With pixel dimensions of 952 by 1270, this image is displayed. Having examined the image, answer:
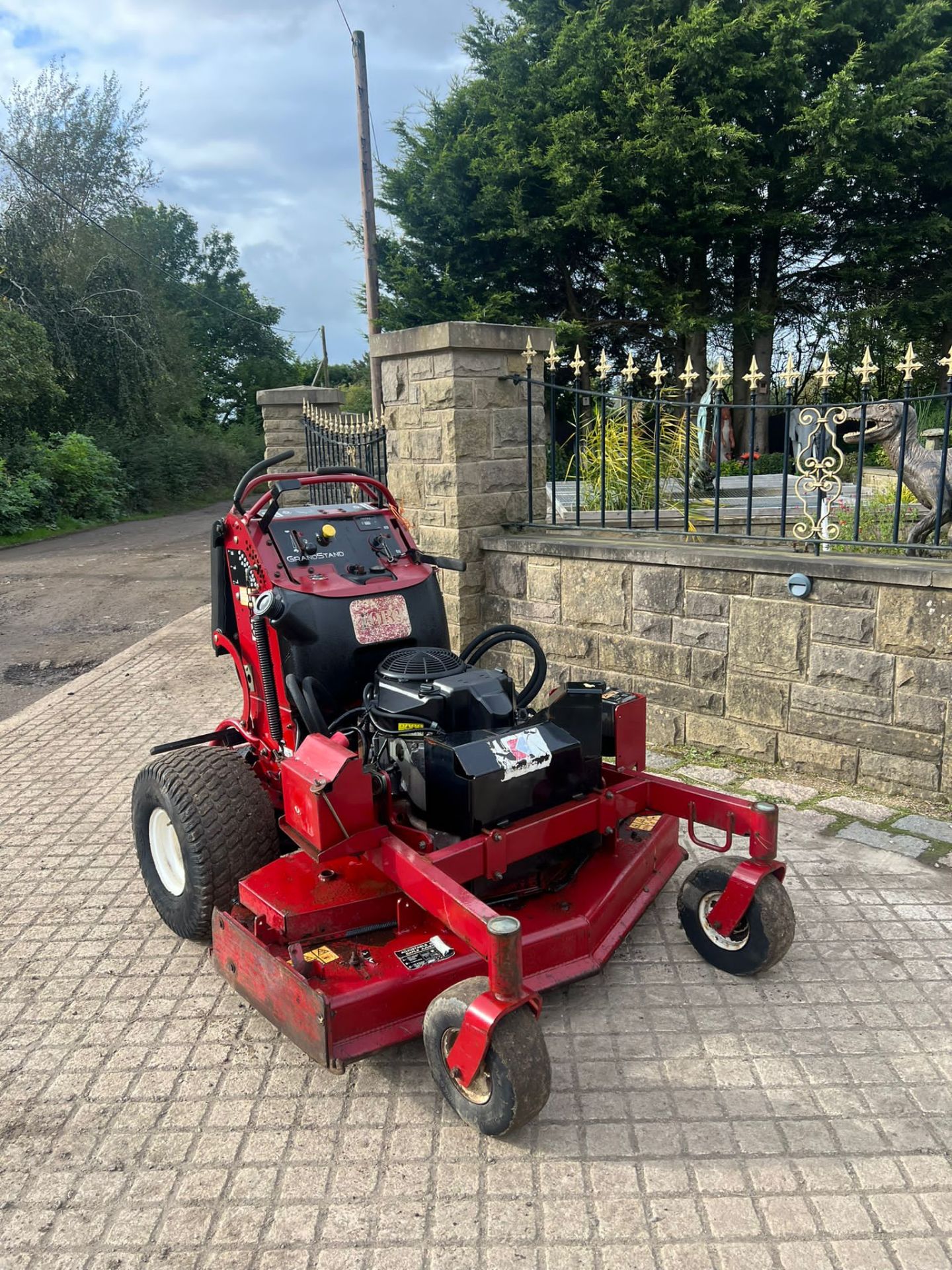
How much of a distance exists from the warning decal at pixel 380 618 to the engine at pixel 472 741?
227 mm

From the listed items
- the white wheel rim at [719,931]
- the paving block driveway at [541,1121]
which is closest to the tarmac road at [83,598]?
the paving block driveway at [541,1121]

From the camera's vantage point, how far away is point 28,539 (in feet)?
56.3

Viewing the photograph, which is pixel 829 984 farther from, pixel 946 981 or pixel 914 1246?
pixel 914 1246

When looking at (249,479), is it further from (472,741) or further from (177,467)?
(177,467)

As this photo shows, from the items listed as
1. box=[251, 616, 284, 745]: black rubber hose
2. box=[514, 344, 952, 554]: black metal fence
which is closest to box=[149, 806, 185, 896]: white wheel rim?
box=[251, 616, 284, 745]: black rubber hose

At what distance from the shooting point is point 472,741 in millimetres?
2932

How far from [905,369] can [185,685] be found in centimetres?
563

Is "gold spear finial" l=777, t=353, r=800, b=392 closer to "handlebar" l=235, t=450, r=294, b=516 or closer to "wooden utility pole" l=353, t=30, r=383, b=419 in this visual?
"handlebar" l=235, t=450, r=294, b=516

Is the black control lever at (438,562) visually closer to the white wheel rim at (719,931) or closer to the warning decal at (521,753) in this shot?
the warning decal at (521,753)

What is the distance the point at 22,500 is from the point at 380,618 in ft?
54.0

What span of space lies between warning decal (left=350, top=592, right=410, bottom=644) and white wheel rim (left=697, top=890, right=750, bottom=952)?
153 centimetres

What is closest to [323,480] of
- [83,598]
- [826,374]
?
[826,374]

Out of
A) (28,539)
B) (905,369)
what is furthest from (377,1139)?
(28,539)

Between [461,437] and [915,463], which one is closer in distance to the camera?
[915,463]
